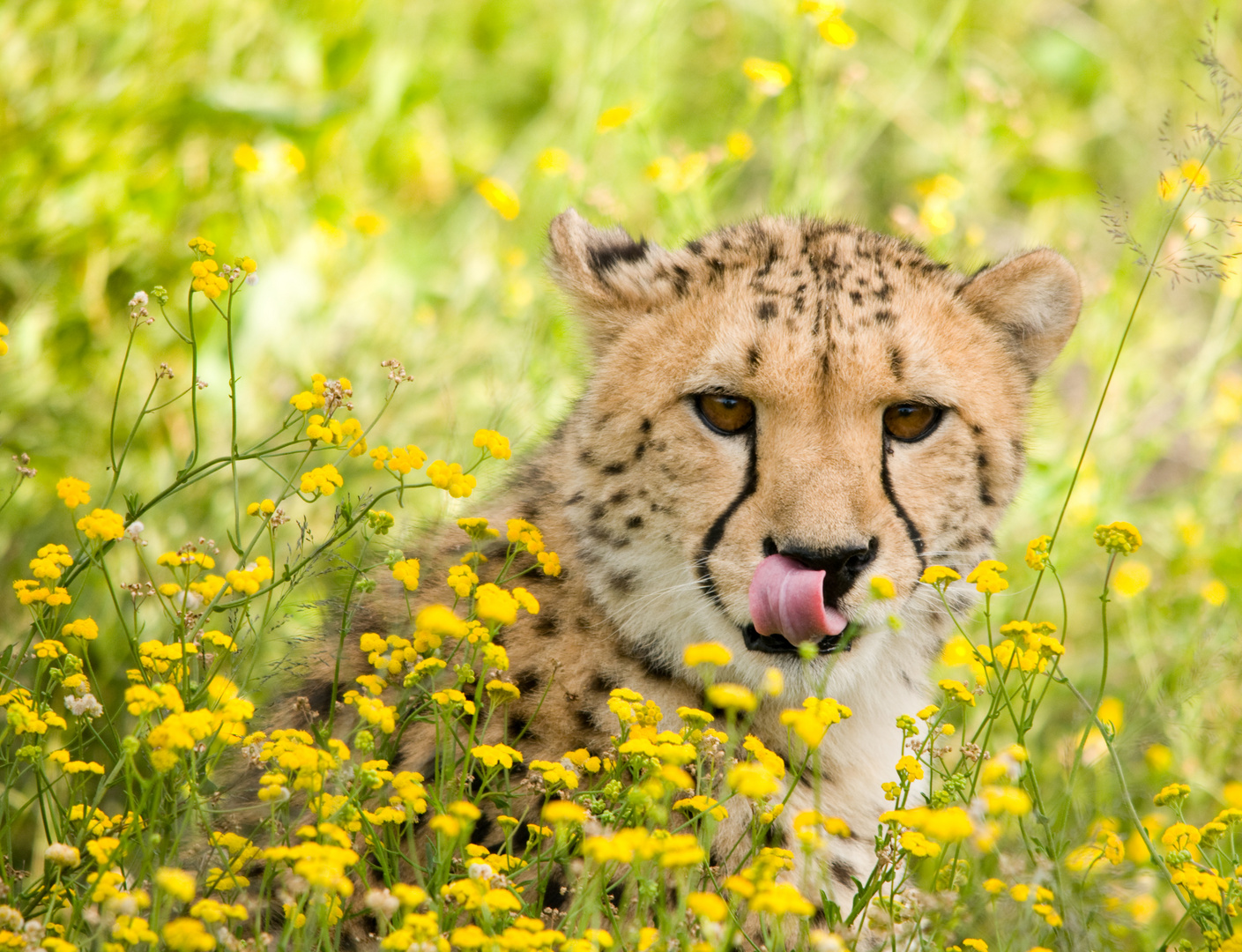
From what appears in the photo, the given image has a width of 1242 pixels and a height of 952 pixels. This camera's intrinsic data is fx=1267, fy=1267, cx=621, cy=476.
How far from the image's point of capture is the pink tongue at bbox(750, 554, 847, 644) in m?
2.27

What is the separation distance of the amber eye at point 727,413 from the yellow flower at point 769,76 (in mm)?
1890

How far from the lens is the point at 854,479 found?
238 cm

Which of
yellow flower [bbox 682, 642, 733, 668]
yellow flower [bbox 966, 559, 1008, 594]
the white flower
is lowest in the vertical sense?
the white flower

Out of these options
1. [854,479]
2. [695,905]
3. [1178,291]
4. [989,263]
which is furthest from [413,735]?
[1178,291]

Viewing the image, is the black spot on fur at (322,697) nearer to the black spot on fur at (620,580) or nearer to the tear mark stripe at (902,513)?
the black spot on fur at (620,580)

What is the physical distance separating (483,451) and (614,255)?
68 centimetres

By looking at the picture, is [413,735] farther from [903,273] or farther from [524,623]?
[903,273]

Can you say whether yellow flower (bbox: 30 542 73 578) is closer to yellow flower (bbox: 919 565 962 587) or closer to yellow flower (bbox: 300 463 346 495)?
yellow flower (bbox: 300 463 346 495)

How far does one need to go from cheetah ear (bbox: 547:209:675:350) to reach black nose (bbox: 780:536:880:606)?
0.75 meters

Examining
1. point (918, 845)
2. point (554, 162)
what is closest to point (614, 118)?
point (554, 162)

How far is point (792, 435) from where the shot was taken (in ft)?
8.00

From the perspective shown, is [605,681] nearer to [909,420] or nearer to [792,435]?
[792,435]

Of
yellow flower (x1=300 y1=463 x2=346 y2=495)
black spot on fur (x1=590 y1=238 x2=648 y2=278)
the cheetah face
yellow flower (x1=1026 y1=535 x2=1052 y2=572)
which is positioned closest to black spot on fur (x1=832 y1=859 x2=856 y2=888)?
the cheetah face

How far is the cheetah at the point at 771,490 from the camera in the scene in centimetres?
239
